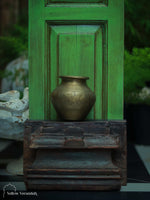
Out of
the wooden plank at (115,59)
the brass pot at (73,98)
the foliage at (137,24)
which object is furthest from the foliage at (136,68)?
the brass pot at (73,98)

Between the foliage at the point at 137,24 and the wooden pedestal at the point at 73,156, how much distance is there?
2952 mm

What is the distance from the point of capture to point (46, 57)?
2715mm

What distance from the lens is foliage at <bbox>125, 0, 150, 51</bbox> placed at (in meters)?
5.20

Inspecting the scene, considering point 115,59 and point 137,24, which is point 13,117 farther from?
point 137,24

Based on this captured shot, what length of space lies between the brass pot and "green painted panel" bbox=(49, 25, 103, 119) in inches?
10.4

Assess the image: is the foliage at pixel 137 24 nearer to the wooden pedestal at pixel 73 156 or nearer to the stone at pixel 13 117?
the stone at pixel 13 117

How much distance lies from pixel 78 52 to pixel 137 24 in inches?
127

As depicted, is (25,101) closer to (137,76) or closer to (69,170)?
(69,170)

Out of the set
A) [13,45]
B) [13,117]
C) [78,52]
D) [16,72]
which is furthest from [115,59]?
[13,45]

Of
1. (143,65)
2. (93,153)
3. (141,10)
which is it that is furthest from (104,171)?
(141,10)

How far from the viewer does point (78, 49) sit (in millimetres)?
2719

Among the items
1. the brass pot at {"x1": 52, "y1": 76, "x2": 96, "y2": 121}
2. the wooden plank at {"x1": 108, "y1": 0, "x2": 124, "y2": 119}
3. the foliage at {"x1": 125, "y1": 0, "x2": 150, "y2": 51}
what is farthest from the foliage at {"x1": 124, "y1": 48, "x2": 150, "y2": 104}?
the brass pot at {"x1": 52, "y1": 76, "x2": 96, "y2": 121}

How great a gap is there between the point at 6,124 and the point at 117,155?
3.37 ft

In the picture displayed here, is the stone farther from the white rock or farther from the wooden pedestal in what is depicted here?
the white rock
